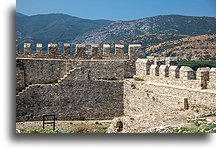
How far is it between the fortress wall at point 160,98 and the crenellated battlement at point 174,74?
416mm

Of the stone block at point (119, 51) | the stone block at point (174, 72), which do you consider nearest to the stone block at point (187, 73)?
the stone block at point (174, 72)

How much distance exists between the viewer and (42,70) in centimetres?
1839

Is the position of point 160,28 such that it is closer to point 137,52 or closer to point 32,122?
point 137,52

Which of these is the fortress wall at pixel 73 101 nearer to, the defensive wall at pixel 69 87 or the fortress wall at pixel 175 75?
the defensive wall at pixel 69 87

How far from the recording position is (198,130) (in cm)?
1239

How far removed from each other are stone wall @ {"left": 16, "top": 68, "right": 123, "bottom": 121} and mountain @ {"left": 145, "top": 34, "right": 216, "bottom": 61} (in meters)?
6.79

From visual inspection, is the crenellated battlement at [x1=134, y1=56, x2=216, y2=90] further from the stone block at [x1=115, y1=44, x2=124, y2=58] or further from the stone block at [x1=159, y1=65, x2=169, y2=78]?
the stone block at [x1=115, y1=44, x2=124, y2=58]

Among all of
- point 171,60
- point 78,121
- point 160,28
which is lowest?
point 78,121

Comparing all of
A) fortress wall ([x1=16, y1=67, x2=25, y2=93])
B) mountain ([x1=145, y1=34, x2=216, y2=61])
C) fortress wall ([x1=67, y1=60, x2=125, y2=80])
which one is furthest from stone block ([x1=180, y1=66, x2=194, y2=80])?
mountain ([x1=145, y1=34, x2=216, y2=61])

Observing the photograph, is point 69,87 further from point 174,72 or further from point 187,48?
point 187,48

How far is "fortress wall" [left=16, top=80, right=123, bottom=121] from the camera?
1761cm

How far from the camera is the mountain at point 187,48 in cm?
2408
